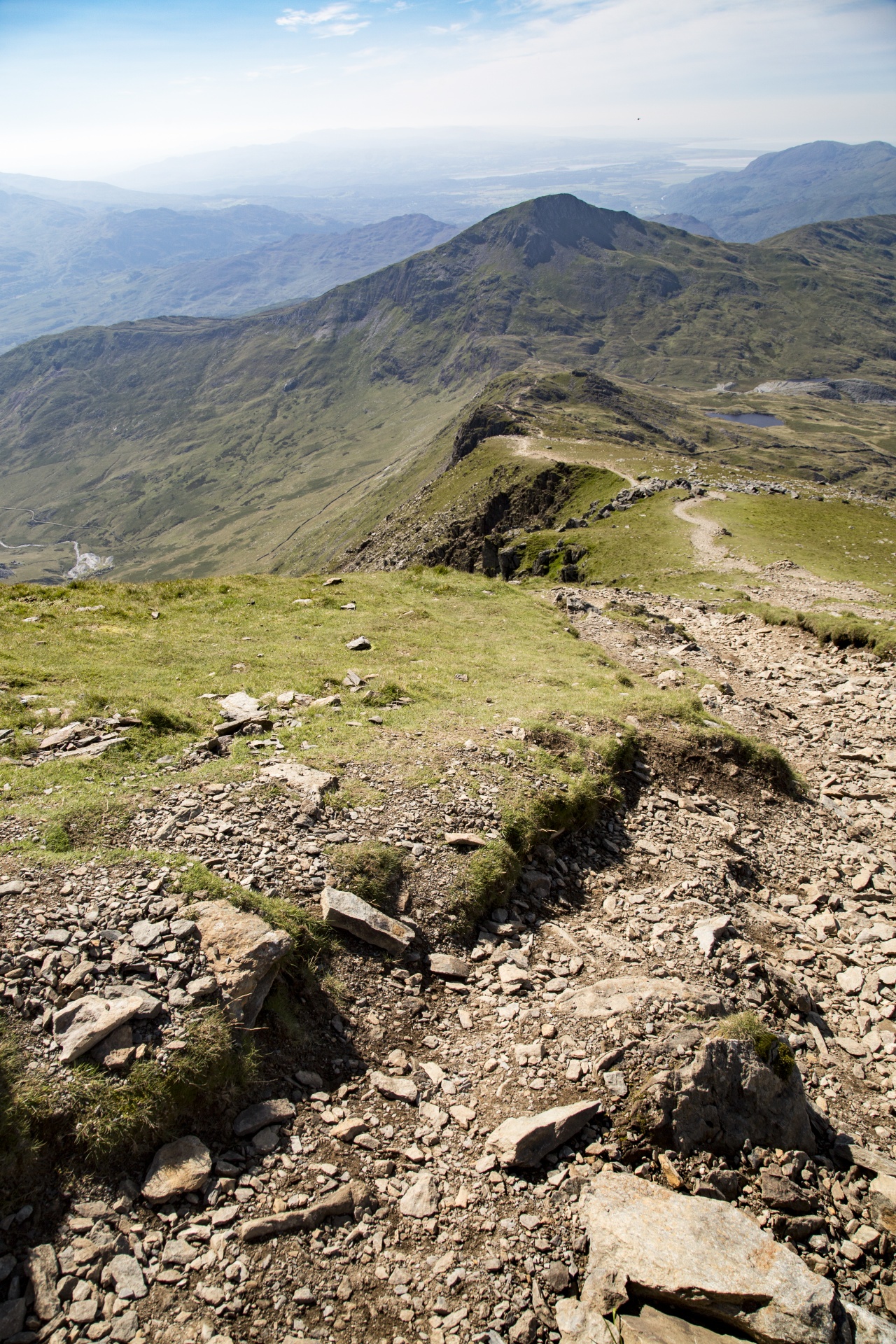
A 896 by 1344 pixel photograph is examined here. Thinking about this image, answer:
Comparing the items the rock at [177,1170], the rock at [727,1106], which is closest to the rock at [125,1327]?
the rock at [177,1170]

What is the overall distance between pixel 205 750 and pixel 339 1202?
32.4 ft

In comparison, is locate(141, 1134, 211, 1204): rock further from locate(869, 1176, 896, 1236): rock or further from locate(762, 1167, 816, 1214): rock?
locate(869, 1176, 896, 1236): rock

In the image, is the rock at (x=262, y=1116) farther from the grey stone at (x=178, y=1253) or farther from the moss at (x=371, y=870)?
the moss at (x=371, y=870)

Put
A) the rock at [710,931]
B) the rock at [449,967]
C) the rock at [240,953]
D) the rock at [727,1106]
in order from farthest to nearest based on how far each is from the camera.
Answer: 1. the rock at [710,931]
2. the rock at [449,967]
3. the rock at [240,953]
4. the rock at [727,1106]

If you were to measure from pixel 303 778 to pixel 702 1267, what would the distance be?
32.0 feet

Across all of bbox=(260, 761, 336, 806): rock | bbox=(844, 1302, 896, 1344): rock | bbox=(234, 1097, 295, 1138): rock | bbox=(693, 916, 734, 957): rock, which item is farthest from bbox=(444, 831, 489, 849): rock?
bbox=(844, 1302, 896, 1344): rock

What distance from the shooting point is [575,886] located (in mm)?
13703

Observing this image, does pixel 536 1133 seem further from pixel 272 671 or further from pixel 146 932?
pixel 272 671

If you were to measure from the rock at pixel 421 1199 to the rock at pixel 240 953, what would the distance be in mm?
2858

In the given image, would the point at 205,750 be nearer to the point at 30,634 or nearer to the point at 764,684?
the point at 30,634

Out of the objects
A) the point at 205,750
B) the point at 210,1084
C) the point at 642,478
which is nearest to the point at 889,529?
the point at 642,478

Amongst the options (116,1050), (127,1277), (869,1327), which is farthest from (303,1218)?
(869,1327)

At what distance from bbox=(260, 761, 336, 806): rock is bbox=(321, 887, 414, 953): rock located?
2419 mm

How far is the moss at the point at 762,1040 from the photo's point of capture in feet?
30.5
